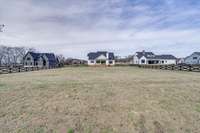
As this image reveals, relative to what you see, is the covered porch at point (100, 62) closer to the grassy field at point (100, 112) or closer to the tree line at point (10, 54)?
the tree line at point (10, 54)

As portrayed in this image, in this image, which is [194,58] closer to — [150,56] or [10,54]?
[150,56]

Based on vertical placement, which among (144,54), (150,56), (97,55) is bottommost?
(150,56)

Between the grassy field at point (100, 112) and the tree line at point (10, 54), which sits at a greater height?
the tree line at point (10, 54)

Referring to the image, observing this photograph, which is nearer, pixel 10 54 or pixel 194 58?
pixel 194 58

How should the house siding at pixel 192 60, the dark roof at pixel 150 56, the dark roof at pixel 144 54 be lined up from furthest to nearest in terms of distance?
1. the dark roof at pixel 144 54
2. the dark roof at pixel 150 56
3. the house siding at pixel 192 60

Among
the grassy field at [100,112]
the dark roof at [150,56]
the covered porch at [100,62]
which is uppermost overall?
the dark roof at [150,56]

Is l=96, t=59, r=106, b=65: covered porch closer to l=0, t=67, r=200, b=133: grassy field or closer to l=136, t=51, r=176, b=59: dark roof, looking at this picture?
l=136, t=51, r=176, b=59: dark roof

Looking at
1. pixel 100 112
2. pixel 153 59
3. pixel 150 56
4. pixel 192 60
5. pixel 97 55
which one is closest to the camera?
pixel 100 112

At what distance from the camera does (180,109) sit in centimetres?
651

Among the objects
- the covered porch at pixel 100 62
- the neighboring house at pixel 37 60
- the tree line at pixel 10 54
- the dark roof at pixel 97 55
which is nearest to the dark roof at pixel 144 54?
the dark roof at pixel 97 55

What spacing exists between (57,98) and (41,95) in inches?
39.2

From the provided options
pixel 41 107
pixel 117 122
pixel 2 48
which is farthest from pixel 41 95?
pixel 2 48

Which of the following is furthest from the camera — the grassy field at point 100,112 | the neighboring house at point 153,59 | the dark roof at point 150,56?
the dark roof at point 150,56

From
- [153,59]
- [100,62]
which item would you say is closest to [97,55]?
[100,62]
